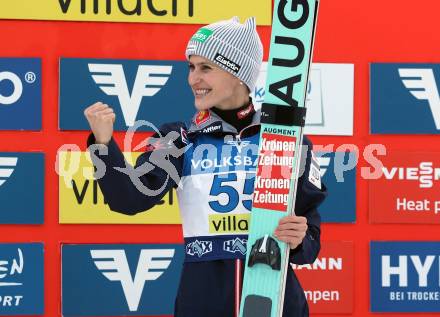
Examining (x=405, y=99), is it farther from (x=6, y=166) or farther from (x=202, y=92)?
(x=6, y=166)

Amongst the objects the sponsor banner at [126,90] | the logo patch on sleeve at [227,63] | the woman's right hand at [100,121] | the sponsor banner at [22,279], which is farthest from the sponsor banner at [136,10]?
the woman's right hand at [100,121]

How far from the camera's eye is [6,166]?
2.60 m

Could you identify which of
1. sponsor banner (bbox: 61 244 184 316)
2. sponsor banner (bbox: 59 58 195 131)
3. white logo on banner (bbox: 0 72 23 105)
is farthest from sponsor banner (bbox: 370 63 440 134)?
white logo on banner (bbox: 0 72 23 105)

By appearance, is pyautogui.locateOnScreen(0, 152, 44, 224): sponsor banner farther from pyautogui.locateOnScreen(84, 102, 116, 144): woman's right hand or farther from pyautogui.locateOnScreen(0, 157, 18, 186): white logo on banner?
pyautogui.locateOnScreen(84, 102, 116, 144): woman's right hand

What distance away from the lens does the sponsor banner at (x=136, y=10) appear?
2609 mm

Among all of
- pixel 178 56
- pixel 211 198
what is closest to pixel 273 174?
pixel 211 198

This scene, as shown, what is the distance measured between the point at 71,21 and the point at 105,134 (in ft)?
3.92

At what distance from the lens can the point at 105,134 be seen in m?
1.54

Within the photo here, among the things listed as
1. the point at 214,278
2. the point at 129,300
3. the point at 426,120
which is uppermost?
the point at 426,120

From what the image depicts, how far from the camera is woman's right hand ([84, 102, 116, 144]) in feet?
5.02

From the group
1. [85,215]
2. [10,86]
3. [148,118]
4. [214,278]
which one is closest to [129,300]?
[85,215]

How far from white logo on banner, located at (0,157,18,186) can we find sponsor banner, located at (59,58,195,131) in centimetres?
20

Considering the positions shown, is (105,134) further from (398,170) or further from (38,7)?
(398,170)

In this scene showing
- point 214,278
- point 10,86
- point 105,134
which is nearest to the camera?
A: point 105,134
